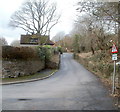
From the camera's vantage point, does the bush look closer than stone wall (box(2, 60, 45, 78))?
No

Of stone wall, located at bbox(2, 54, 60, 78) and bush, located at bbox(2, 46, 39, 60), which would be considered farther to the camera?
bush, located at bbox(2, 46, 39, 60)

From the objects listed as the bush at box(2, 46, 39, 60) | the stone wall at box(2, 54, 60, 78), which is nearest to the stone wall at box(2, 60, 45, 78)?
the stone wall at box(2, 54, 60, 78)

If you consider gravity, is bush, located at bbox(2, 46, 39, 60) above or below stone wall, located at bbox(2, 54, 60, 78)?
above

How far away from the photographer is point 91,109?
17.1 ft

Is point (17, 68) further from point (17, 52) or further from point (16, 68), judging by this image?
point (17, 52)

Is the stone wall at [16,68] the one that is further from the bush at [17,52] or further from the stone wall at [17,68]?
the bush at [17,52]

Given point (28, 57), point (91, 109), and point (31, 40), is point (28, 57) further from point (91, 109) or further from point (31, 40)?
point (31, 40)

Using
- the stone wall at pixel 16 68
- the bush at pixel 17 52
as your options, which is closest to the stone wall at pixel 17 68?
the stone wall at pixel 16 68

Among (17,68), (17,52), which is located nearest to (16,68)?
(17,68)

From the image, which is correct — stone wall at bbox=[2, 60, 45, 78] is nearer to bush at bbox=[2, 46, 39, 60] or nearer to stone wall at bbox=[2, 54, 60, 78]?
stone wall at bbox=[2, 54, 60, 78]

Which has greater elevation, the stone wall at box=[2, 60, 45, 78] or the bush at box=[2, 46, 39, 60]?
the bush at box=[2, 46, 39, 60]

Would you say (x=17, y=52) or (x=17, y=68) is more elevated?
(x=17, y=52)

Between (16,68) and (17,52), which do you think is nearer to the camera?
(16,68)

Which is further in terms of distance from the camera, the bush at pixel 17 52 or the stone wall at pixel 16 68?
the bush at pixel 17 52
